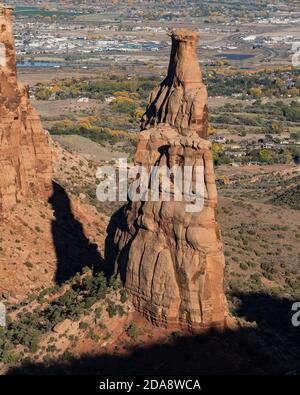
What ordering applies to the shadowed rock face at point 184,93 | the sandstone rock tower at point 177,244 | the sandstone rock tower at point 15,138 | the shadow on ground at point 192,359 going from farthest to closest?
the sandstone rock tower at point 15,138
the shadowed rock face at point 184,93
the sandstone rock tower at point 177,244
the shadow on ground at point 192,359

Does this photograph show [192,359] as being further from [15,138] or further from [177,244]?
[15,138]

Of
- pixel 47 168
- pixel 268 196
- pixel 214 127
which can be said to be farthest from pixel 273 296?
pixel 214 127

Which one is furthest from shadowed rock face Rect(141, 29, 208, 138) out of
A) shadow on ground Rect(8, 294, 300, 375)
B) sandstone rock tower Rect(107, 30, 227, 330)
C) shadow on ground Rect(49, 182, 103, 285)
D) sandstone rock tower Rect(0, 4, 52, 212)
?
sandstone rock tower Rect(0, 4, 52, 212)

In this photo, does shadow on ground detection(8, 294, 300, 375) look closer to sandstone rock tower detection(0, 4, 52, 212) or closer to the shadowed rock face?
the shadowed rock face

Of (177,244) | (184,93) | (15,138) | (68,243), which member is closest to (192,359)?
(177,244)

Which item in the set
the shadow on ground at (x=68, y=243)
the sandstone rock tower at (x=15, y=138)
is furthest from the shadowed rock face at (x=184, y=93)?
the sandstone rock tower at (x=15, y=138)

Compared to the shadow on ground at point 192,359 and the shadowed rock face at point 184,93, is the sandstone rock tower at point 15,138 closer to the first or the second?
the shadowed rock face at point 184,93

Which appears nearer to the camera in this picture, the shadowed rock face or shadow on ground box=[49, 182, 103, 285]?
the shadowed rock face
